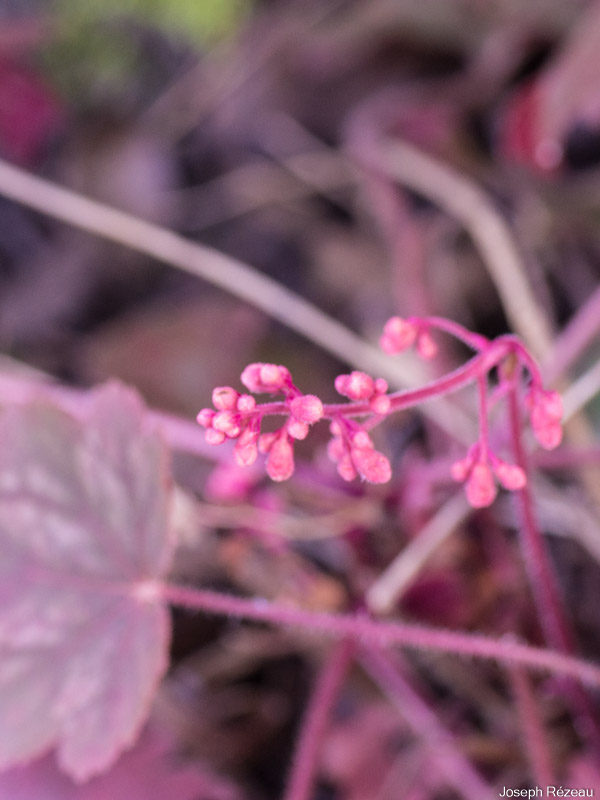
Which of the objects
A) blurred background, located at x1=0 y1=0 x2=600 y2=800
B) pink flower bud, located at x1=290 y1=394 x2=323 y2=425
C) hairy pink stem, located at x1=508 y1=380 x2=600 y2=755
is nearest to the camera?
pink flower bud, located at x1=290 y1=394 x2=323 y2=425

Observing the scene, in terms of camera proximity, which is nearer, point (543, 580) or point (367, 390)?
point (367, 390)

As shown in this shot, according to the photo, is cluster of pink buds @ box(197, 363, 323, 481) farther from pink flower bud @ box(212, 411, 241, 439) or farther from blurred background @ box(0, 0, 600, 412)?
blurred background @ box(0, 0, 600, 412)

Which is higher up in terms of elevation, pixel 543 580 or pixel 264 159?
pixel 264 159

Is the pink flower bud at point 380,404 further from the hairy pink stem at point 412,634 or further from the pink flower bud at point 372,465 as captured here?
the hairy pink stem at point 412,634

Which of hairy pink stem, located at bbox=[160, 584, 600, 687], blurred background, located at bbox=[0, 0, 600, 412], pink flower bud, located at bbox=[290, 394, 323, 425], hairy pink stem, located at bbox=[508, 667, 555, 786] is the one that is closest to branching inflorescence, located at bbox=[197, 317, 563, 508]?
pink flower bud, located at bbox=[290, 394, 323, 425]

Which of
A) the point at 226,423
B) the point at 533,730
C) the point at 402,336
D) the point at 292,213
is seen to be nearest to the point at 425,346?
the point at 402,336

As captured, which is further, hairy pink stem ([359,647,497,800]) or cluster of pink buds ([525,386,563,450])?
hairy pink stem ([359,647,497,800])

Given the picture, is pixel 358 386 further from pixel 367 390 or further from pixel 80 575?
pixel 80 575
